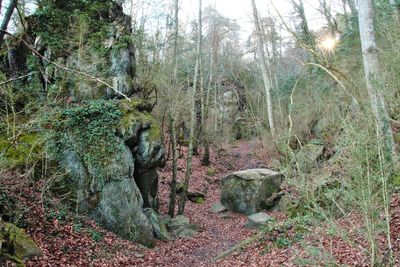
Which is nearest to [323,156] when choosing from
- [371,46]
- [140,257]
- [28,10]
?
[371,46]

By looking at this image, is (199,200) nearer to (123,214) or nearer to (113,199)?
(123,214)

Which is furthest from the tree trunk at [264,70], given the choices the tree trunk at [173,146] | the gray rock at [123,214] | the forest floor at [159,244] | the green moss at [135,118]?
the gray rock at [123,214]

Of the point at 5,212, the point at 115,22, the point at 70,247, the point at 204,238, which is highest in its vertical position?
the point at 115,22

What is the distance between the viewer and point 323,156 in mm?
12812

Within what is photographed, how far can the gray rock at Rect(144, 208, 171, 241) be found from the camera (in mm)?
9859

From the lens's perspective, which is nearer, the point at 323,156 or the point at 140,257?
the point at 140,257

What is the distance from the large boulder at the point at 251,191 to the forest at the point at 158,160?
0.04 m

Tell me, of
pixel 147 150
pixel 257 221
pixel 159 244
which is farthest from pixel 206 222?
pixel 147 150

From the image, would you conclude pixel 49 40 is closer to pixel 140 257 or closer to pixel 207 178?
pixel 140 257

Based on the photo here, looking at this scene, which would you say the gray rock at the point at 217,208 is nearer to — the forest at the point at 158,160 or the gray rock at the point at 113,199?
the forest at the point at 158,160

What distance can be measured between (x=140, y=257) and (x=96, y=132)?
3704 millimetres

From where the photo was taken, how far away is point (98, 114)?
10008 millimetres

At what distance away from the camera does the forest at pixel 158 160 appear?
464 cm

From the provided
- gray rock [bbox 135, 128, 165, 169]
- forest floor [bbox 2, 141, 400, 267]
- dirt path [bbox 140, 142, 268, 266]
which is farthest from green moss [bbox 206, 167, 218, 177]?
gray rock [bbox 135, 128, 165, 169]
